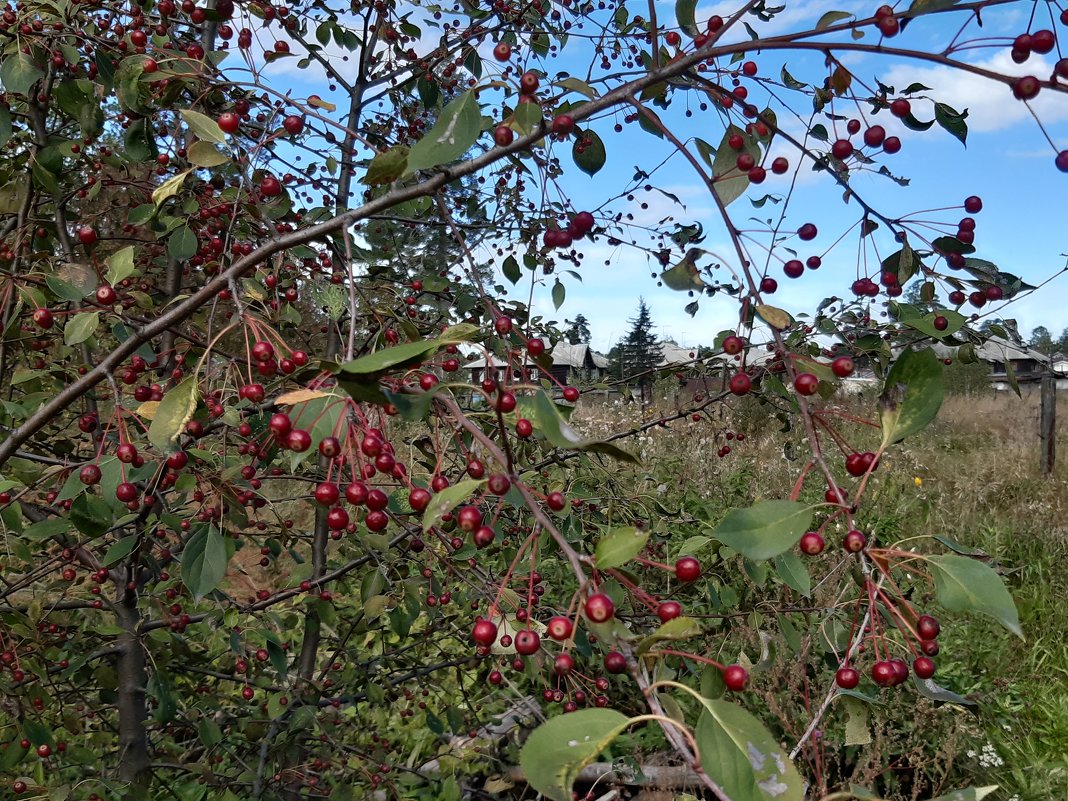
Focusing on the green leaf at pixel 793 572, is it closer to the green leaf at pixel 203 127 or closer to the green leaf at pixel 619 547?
the green leaf at pixel 619 547

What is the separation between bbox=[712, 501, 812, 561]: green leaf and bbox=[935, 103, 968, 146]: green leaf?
74 cm

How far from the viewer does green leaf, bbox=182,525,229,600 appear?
1.05 meters

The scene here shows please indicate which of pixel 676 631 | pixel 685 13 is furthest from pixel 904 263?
pixel 676 631

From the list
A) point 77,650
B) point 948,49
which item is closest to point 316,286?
point 948,49

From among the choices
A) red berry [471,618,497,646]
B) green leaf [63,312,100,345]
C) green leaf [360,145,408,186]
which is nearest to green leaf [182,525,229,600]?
green leaf [63,312,100,345]

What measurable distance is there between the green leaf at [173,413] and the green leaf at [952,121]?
1.12 meters

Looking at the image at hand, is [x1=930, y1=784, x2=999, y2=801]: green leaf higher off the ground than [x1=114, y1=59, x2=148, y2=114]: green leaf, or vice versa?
[x1=114, y1=59, x2=148, y2=114]: green leaf

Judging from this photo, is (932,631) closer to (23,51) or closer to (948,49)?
(948,49)

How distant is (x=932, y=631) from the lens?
2.23 ft

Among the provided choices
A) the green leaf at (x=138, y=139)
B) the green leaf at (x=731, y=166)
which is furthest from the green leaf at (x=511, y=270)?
the green leaf at (x=731, y=166)

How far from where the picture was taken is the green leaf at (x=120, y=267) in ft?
3.55

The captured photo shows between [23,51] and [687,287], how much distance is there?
1463 mm

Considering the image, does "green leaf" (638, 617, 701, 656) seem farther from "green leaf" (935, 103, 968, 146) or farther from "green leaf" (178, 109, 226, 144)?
"green leaf" (935, 103, 968, 146)

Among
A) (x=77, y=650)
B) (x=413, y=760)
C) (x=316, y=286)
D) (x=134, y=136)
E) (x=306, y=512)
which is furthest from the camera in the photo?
(x=306, y=512)
